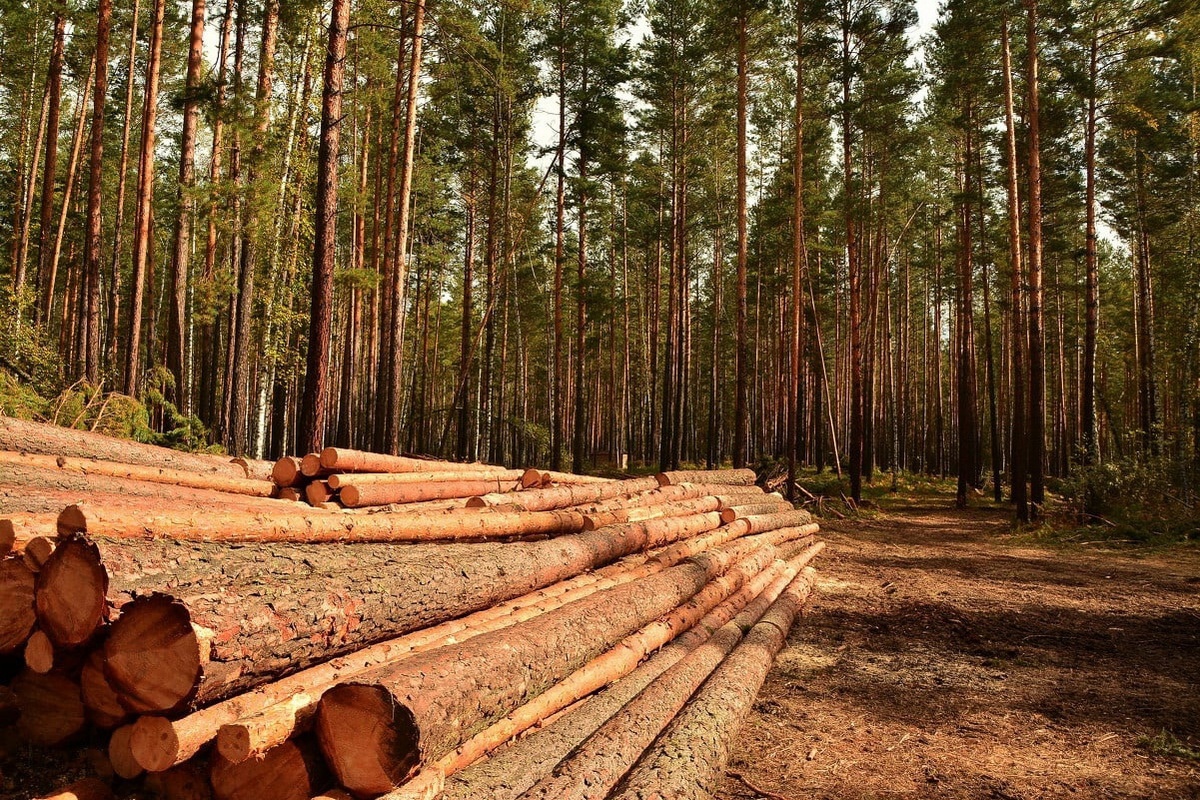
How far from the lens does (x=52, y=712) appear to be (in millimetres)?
2920

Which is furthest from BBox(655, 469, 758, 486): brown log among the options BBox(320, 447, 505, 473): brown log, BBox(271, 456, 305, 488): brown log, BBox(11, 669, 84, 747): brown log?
BBox(11, 669, 84, 747): brown log

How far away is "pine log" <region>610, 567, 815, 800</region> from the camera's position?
321cm

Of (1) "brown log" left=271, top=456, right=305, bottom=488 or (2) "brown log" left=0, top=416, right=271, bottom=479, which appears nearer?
(2) "brown log" left=0, top=416, right=271, bottom=479

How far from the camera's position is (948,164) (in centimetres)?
2680

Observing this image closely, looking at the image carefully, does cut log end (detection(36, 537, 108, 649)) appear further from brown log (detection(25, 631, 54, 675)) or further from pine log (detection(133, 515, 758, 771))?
pine log (detection(133, 515, 758, 771))

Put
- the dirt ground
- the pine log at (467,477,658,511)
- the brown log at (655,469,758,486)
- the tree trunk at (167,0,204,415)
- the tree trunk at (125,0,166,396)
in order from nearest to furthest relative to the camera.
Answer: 1. the dirt ground
2. the pine log at (467,477,658,511)
3. the brown log at (655,469,758,486)
4. the tree trunk at (167,0,204,415)
5. the tree trunk at (125,0,166,396)

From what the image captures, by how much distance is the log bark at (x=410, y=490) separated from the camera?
6.25 m

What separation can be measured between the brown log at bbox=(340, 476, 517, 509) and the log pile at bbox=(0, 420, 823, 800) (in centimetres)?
29

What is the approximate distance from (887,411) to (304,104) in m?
28.0

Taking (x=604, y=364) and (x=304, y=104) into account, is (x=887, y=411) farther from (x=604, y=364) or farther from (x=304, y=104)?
(x=304, y=104)

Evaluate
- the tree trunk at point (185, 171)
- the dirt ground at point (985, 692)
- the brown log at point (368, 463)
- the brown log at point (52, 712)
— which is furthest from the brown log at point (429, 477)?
the tree trunk at point (185, 171)

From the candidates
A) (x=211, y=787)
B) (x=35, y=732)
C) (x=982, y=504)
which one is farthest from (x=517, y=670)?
(x=982, y=504)

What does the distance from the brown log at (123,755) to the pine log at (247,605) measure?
0.15 m

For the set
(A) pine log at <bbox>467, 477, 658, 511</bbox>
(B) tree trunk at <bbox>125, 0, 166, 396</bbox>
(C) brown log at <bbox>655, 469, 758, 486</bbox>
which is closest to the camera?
(A) pine log at <bbox>467, 477, 658, 511</bbox>
